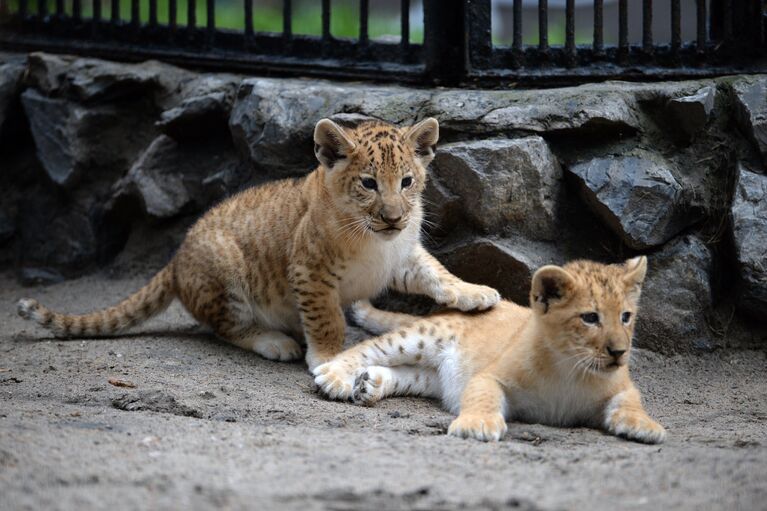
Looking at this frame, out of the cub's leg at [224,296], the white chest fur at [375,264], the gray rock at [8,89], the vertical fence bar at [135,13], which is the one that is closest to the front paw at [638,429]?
the white chest fur at [375,264]

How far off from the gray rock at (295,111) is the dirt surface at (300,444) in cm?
167

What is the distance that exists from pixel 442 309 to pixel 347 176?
1.11 metres

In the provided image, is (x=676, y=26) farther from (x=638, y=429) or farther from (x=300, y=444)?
(x=300, y=444)

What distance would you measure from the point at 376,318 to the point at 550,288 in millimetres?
1816

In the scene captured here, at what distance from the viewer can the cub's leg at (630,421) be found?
4.94 metres

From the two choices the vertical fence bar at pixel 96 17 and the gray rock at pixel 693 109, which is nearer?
the gray rock at pixel 693 109

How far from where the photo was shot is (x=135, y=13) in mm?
8742

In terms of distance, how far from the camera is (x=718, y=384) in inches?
248

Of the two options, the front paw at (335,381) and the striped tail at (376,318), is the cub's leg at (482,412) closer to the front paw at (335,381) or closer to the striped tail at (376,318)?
the front paw at (335,381)

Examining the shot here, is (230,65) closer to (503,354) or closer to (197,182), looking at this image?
(197,182)

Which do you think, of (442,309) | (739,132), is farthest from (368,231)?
(739,132)

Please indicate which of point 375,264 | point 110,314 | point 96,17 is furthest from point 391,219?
point 96,17

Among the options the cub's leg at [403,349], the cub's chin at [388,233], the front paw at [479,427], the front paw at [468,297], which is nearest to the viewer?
the front paw at [479,427]

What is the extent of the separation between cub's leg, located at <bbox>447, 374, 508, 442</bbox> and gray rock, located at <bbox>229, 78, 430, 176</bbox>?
8.19 feet
